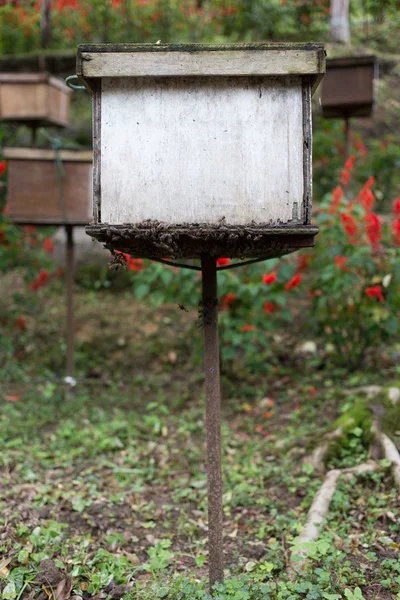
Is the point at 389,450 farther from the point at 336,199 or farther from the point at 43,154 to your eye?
the point at 43,154

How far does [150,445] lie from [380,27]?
8910 millimetres

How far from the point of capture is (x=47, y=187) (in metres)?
4.89

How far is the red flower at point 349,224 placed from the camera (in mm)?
4617

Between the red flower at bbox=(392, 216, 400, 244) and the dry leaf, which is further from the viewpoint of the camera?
the red flower at bbox=(392, 216, 400, 244)

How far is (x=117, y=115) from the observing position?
7.30ft

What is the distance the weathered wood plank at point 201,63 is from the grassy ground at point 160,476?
79.6 inches

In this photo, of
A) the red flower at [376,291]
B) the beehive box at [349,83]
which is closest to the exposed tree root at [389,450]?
the red flower at [376,291]

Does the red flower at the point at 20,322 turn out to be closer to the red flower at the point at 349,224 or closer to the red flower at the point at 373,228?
the red flower at the point at 349,224

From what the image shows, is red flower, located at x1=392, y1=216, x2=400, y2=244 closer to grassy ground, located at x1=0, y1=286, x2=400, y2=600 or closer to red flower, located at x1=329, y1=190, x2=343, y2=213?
red flower, located at x1=329, y1=190, x2=343, y2=213

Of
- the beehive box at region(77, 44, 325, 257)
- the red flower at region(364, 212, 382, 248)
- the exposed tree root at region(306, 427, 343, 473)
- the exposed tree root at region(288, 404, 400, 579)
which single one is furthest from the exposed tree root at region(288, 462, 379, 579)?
the red flower at region(364, 212, 382, 248)

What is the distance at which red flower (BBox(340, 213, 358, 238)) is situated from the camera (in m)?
4.62

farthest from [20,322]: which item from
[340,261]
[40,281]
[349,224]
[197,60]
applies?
[197,60]

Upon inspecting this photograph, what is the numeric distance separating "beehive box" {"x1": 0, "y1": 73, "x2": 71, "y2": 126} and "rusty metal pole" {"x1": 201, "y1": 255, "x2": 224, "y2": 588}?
12.6 feet

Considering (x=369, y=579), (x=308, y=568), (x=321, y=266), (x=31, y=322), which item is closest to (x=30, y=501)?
(x=308, y=568)
